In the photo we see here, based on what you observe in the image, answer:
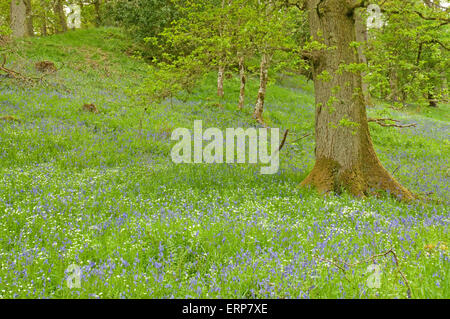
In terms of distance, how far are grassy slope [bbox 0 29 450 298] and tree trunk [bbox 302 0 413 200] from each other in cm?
67

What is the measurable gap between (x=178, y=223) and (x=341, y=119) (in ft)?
15.2

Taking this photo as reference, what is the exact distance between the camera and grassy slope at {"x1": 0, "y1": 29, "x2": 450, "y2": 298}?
4.07 m

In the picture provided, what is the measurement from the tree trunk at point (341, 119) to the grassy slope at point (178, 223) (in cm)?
67

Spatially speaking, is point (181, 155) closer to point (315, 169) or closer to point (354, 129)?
point (315, 169)

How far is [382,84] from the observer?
6.71m

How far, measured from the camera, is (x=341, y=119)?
7.81m

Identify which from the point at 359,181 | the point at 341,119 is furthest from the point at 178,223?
the point at 359,181

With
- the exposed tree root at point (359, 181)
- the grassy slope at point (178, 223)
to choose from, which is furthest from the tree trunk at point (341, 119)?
the grassy slope at point (178, 223)

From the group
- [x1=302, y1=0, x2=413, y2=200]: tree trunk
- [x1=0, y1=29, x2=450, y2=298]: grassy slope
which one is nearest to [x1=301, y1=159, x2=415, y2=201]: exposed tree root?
[x1=302, y1=0, x2=413, y2=200]: tree trunk

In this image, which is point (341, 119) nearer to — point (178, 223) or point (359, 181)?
point (359, 181)

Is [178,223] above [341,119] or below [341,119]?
below

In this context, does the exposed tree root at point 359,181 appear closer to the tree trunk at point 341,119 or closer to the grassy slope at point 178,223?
the tree trunk at point 341,119

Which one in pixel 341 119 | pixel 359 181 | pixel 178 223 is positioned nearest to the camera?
pixel 178 223
